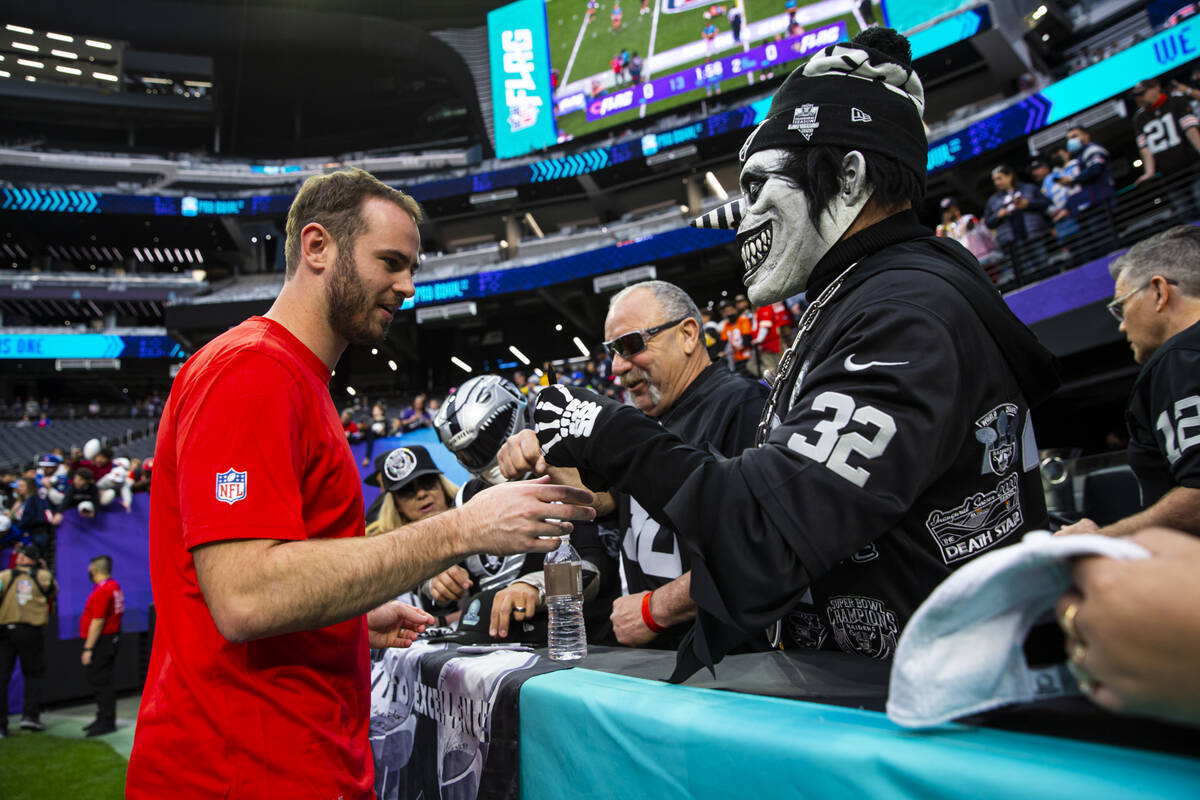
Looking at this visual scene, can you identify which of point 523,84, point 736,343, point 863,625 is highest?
point 523,84

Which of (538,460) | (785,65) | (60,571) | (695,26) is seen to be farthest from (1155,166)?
(695,26)

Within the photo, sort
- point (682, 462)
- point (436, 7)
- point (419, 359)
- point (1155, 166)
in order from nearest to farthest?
point (682, 462)
point (1155, 166)
point (419, 359)
point (436, 7)

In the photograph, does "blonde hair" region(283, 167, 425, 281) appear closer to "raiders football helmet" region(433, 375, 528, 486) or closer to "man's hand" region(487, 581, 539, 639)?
"man's hand" region(487, 581, 539, 639)

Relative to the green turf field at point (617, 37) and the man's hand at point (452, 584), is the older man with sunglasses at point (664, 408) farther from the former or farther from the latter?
the green turf field at point (617, 37)

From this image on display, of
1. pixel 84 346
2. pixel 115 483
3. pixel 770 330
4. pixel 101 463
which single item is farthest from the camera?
pixel 84 346

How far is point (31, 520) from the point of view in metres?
10.7

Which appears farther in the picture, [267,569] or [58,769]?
[58,769]

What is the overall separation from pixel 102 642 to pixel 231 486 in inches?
345

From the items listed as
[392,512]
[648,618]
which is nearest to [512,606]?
[648,618]

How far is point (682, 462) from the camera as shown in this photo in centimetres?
121

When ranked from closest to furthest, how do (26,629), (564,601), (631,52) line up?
(564,601) < (26,629) < (631,52)

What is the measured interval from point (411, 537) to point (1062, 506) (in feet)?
18.6

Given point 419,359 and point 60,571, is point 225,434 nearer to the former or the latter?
point 60,571

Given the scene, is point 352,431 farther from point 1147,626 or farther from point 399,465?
point 1147,626
